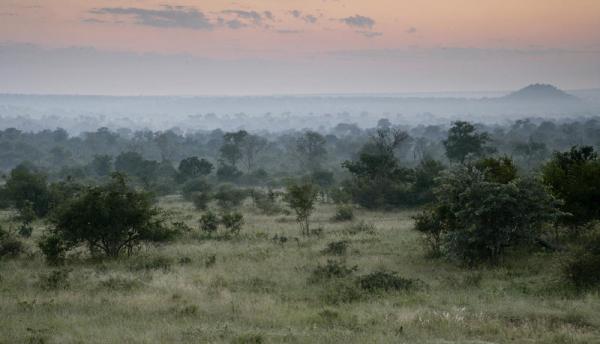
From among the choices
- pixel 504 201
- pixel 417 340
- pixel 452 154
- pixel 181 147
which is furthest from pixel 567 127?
pixel 417 340

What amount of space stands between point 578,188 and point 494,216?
5068 millimetres

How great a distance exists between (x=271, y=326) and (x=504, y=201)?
9767 mm

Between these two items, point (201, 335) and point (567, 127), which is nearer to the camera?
point (201, 335)

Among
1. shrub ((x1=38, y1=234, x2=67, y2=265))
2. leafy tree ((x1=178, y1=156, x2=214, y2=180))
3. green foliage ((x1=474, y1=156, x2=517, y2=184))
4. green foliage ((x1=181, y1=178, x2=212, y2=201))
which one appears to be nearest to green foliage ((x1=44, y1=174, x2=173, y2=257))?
shrub ((x1=38, y1=234, x2=67, y2=265))

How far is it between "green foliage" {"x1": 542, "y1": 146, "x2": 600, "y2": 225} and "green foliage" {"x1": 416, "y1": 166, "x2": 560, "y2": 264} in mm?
2249

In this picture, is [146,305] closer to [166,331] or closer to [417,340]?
[166,331]

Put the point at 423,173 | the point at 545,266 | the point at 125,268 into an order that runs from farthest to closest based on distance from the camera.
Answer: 1. the point at 423,173
2. the point at 125,268
3. the point at 545,266

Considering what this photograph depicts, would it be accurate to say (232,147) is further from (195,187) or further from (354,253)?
(354,253)

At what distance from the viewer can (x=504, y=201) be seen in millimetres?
17094

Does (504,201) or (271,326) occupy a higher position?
(504,201)

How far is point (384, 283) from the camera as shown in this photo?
49.1 feet

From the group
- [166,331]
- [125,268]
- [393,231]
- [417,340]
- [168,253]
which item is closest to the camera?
[417,340]

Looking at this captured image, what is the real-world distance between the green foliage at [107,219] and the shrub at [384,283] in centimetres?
1031

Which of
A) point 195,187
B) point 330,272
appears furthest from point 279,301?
point 195,187
